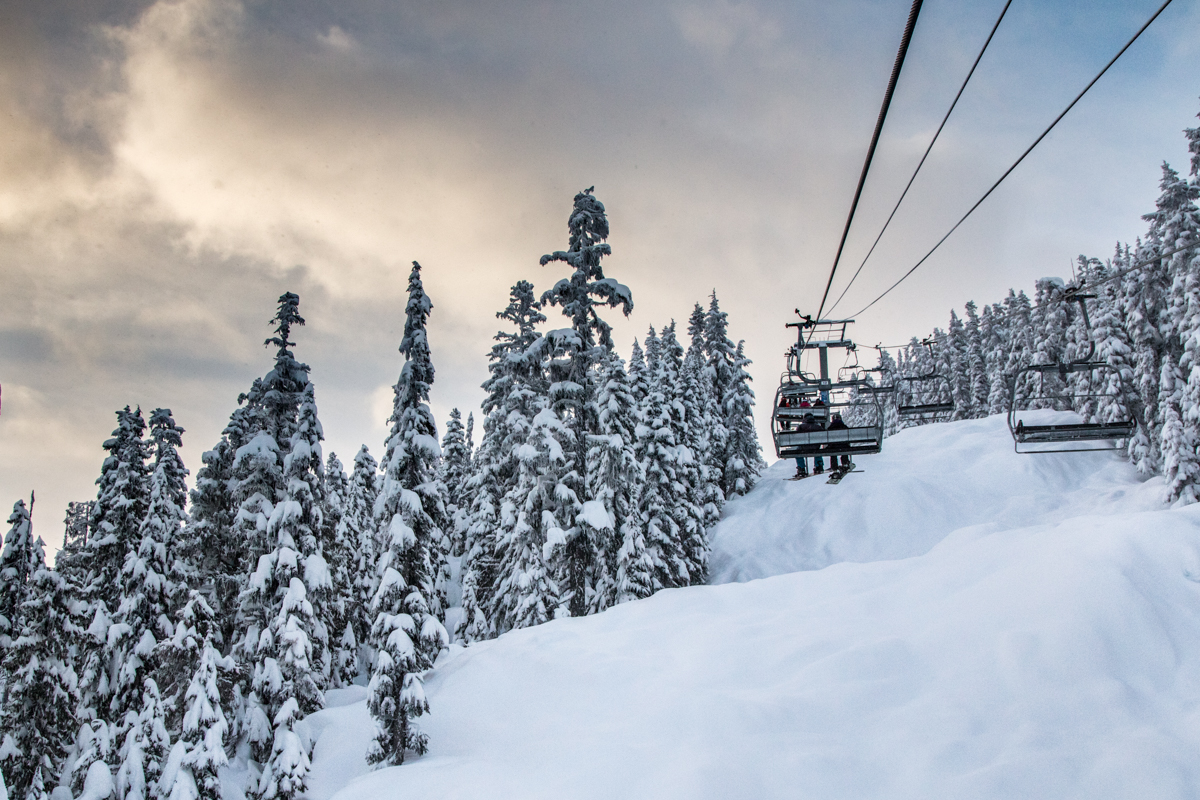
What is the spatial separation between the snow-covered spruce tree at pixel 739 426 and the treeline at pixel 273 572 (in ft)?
70.0

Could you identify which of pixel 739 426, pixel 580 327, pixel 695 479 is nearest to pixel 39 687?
pixel 580 327

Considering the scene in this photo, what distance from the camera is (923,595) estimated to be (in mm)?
11945

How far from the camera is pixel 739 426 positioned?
1781 inches

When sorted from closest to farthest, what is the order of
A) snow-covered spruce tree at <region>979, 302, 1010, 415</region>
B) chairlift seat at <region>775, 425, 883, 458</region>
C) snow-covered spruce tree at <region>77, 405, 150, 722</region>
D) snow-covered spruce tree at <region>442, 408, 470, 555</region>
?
chairlift seat at <region>775, 425, 883, 458</region>, snow-covered spruce tree at <region>77, 405, 150, 722</region>, snow-covered spruce tree at <region>442, 408, 470, 555</region>, snow-covered spruce tree at <region>979, 302, 1010, 415</region>

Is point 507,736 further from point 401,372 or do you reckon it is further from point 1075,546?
point 1075,546

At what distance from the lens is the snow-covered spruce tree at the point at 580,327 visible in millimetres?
18531

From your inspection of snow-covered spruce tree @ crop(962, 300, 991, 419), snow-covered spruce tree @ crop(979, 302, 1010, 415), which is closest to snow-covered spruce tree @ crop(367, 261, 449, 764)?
snow-covered spruce tree @ crop(979, 302, 1010, 415)

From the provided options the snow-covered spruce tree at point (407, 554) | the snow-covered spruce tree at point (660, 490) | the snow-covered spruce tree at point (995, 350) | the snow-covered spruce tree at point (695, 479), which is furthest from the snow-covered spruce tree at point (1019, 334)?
the snow-covered spruce tree at point (407, 554)

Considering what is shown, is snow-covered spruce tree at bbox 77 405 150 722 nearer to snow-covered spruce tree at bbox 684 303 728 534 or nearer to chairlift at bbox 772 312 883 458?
chairlift at bbox 772 312 883 458

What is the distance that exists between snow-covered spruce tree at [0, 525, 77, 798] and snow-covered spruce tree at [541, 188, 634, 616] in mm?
14229

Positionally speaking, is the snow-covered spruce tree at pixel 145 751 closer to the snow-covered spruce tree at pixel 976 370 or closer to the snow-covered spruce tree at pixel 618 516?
the snow-covered spruce tree at pixel 618 516

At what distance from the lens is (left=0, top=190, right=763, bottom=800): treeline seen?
14.2 meters

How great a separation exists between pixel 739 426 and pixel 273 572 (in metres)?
34.5

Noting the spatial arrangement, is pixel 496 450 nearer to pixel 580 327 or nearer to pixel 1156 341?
pixel 580 327
